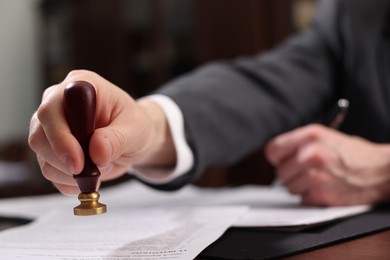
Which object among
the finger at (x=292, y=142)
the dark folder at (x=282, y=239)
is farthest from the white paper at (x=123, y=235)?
the finger at (x=292, y=142)

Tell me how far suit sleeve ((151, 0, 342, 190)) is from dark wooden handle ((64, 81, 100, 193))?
26 centimetres

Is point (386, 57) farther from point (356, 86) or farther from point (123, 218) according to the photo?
point (123, 218)

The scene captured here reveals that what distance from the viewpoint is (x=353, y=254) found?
1.08 ft

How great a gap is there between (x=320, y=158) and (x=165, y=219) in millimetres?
194

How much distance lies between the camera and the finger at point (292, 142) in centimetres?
58

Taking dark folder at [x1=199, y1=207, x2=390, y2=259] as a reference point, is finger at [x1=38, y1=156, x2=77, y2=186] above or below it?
above

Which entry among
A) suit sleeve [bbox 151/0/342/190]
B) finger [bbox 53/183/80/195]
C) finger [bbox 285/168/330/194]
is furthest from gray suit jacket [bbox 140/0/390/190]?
finger [bbox 53/183/80/195]

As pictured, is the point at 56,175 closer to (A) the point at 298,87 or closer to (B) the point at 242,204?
(B) the point at 242,204

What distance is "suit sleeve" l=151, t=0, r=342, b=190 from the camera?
606mm

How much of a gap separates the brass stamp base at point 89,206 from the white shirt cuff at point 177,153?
0.22 m

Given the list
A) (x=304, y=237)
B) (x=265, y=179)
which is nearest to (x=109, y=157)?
(x=304, y=237)

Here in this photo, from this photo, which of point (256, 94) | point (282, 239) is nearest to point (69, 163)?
point (282, 239)

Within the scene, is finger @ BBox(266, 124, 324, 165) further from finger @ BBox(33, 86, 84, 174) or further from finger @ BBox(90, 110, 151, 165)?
finger @ BBox(33, 86, 84, 174)

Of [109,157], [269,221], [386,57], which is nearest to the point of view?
[109,157]
